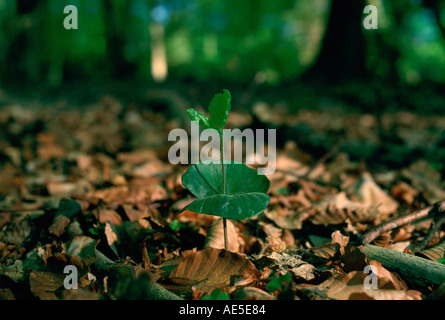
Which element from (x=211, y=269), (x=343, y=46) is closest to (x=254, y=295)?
Answer: (x=211, y=269)

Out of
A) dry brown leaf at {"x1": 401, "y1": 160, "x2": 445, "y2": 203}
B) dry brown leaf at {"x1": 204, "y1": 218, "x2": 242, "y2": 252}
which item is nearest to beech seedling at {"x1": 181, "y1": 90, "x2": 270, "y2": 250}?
dry brown leaf at {"x1": 204, "y1": 218, "x2": 242, "y2": 252}

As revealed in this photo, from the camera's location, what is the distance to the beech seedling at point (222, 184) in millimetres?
928

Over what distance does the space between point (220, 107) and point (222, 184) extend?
29cm

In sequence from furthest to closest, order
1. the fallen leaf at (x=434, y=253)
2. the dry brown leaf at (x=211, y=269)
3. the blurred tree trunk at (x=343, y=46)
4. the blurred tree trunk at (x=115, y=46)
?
the blurred tree trunk at (x=115, y=46)
the blurred tree trunk at (x=343, y=46)
the fallen leaf at (x=434, y=253)
the dry brown leaf at (x=211, y=269)

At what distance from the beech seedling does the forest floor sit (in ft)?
0.67

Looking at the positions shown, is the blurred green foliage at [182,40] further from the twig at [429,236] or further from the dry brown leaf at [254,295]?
the dry brown leaf at [254,295]

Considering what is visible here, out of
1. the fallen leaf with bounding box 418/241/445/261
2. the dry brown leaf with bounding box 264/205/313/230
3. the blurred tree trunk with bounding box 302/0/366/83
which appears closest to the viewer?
the fallen leaf with bounding box 418/241/445/261

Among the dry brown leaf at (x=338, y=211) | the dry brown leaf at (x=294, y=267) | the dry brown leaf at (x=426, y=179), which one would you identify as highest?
the dry brown leaf at (x=426, y=179)

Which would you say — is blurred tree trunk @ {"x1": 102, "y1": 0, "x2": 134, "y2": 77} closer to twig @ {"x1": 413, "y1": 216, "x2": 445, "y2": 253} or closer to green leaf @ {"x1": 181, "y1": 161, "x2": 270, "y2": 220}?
green leaf @ {"x1": 181, "y1": 161, "x2": 270, "y2": 220}

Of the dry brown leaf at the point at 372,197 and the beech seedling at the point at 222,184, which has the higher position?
the beech seedling at the point at 222,184

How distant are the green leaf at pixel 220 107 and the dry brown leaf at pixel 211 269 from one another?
1.44 ft

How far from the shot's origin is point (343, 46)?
Result: 5371mm

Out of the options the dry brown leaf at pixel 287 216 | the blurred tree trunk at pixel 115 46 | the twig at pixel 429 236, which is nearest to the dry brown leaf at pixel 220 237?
the dry brown leaf at pixel 287 216

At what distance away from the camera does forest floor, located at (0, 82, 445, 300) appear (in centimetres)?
100
